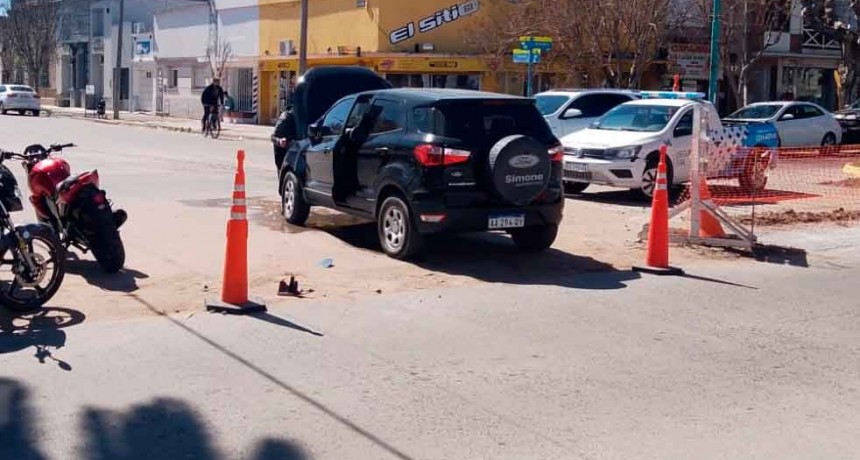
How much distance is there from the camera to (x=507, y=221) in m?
10.9

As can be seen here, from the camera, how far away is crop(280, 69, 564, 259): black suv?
10.7 metres

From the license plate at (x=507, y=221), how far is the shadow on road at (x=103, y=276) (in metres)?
3.36

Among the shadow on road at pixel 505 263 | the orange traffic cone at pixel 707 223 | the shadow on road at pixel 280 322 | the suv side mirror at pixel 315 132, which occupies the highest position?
the suv side mirror at pixel 315 132

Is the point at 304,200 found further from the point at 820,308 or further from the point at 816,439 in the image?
the point at 816,439

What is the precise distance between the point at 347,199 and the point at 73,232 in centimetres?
328

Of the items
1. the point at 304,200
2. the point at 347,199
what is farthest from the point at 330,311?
the point at 304,200

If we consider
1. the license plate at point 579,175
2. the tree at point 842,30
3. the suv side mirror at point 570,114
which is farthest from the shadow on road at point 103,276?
the tree at point 842,30

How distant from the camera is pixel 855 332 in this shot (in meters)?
8.55

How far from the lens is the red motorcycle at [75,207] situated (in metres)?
9.84

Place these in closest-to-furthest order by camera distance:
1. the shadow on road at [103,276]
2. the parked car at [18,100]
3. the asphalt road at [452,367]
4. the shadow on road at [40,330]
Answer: the asphalt road at [452,367] → the shadow on road at [40,330] → the shadow on road at [103,276] → the parked car at [18,100]

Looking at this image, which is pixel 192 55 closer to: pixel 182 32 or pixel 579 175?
pixel 182 32

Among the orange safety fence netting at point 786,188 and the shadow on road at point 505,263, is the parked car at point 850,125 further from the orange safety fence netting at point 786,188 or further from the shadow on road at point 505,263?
the shadow on road at point 505,263

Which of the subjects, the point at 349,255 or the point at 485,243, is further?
the point at 485,243

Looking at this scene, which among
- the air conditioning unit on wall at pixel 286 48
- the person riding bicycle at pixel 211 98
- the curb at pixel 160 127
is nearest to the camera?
the person riding bicycle at pixel 211 98
